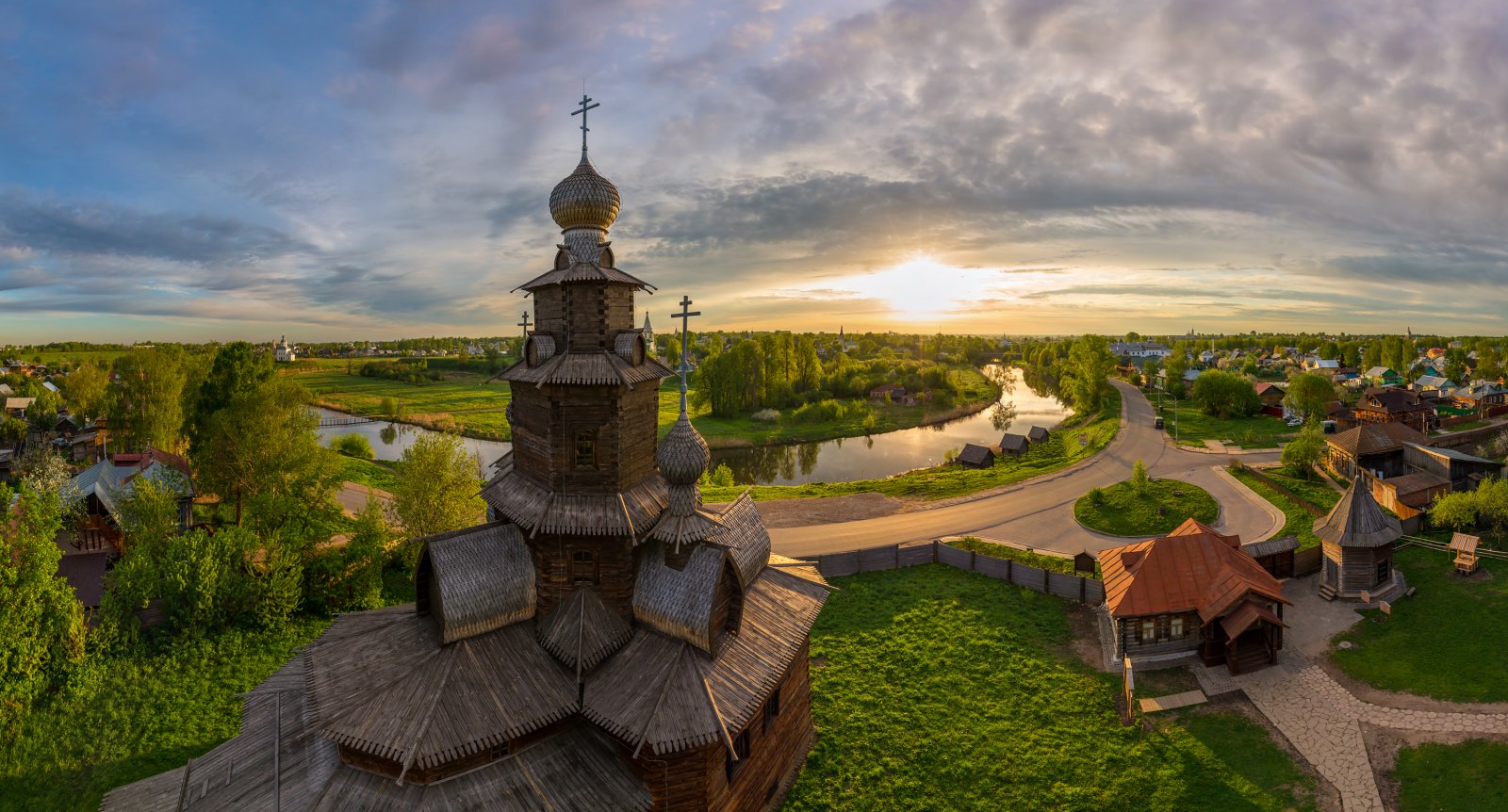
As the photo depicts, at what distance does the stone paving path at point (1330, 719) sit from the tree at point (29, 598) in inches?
1124

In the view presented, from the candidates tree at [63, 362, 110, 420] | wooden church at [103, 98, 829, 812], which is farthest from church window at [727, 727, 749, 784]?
tree at [63, 362, 110, 420]

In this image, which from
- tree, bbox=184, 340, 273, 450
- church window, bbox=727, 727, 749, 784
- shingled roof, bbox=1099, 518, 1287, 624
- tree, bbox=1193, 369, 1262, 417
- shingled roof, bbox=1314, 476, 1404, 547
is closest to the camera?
church window, bbox=727, 727, 749, 784

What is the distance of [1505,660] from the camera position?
55.0 ft

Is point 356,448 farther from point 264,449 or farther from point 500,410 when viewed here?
point 264,449

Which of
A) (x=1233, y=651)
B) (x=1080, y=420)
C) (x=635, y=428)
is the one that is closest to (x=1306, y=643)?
(x=1233, y=651)

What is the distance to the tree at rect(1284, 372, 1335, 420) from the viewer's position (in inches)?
1993

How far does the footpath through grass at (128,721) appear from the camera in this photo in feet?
42.7

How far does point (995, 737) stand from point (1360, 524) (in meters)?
15.4

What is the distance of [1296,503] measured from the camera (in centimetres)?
2997

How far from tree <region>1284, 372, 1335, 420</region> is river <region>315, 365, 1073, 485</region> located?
62.8ft

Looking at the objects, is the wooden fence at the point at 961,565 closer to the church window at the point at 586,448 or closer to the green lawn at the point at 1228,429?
the church window at the point at 586,448

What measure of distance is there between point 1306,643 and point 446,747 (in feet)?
73.8

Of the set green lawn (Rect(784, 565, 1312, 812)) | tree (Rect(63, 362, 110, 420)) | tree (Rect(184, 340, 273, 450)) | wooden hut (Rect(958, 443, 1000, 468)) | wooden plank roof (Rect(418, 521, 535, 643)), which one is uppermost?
tree (Rect(184, 340, 273, 450))

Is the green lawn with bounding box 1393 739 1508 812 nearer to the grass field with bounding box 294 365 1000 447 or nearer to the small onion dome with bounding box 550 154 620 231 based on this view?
the small onion dome with bounding box 550 154 620 231
